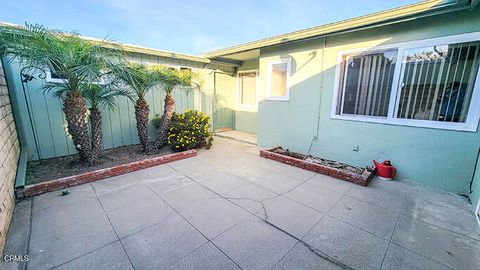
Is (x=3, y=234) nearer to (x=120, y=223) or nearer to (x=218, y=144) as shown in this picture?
(x=120, y=223)

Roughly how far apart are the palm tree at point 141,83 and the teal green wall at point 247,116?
3738 millimetres

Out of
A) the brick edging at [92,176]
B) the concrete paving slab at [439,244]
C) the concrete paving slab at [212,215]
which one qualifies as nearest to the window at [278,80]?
the brick edging at [92,176]

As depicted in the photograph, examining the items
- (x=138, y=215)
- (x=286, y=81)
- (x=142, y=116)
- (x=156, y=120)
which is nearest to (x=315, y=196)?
(x=138, y=215)

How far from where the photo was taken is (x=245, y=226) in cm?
230

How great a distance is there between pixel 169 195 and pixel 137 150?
2486mm

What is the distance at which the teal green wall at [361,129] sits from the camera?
3070 mm

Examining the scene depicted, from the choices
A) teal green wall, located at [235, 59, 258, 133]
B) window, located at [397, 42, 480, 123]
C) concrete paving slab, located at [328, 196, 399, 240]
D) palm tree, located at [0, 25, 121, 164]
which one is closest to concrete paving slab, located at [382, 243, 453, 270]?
concrete paving slab, located at [328, 196, 399, 240]

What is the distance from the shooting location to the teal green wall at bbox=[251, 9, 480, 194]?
3070 millimetres

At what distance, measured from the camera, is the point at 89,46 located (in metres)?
3.13

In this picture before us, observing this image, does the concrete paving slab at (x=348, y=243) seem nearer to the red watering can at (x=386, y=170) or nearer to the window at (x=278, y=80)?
the red watering can at (x=386, y=170)

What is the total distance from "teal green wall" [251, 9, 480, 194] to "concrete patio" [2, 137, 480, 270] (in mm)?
437

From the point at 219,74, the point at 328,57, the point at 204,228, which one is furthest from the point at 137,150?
the point at 328,57

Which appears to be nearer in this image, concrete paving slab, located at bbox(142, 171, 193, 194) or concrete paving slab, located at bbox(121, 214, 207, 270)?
concrete paving slab, located at bbox(121, 214, 207, 270)

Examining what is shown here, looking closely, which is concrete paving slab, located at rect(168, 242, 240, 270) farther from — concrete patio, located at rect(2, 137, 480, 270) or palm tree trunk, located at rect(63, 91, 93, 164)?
palm tree trunk, located at rect(63, 91, 93, 164)
